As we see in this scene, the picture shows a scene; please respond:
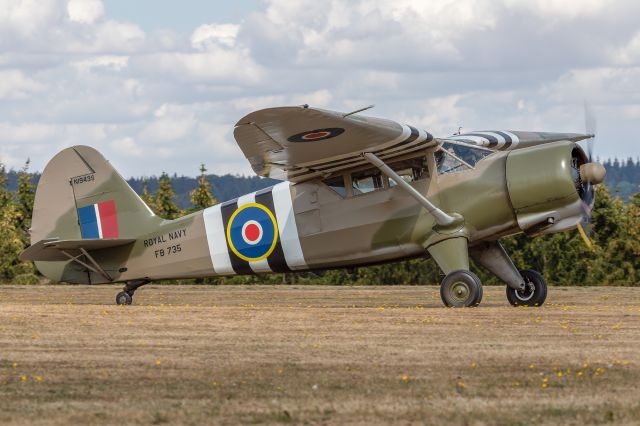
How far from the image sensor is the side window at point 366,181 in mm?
18891

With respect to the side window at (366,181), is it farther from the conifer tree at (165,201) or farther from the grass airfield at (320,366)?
the conifer tree at (165,201)

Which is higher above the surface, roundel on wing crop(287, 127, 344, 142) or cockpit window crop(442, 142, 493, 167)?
roundel on wing crop(287, 127, 344, 142)

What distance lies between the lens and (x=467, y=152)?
60.7 feet

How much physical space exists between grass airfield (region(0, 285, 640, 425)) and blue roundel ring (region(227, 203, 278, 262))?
202 cm

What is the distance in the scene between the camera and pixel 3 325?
49.5 ft

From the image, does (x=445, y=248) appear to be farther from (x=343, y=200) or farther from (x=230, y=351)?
(x=230, y=351)

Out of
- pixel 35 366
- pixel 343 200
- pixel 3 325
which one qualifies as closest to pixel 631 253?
pixel 343 200

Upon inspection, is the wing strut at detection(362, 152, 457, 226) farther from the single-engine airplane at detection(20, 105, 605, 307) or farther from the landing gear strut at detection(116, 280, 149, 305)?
the landing gear strut at detection(116, 280, 149, 305)

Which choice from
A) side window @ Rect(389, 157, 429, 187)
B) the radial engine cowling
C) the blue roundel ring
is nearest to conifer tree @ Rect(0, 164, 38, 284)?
the blue roundel ring

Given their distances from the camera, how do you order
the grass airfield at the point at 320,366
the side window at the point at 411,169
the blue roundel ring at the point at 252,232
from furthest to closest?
the blue roundel ring at the point at 252,232 → the side window at the point at 411,169 → the grass airfield at the point at 320,366

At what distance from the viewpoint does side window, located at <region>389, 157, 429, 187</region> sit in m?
18.6

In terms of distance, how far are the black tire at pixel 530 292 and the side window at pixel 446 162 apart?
2248mm

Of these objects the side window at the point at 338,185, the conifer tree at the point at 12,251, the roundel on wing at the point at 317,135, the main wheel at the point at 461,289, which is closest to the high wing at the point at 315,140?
the roundel on wing at the point at 317,135

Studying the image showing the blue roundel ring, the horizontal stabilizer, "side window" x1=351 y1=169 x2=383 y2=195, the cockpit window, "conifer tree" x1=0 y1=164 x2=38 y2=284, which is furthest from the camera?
"conifer tree" x1=0 y1=164 x2=38 y2=284
